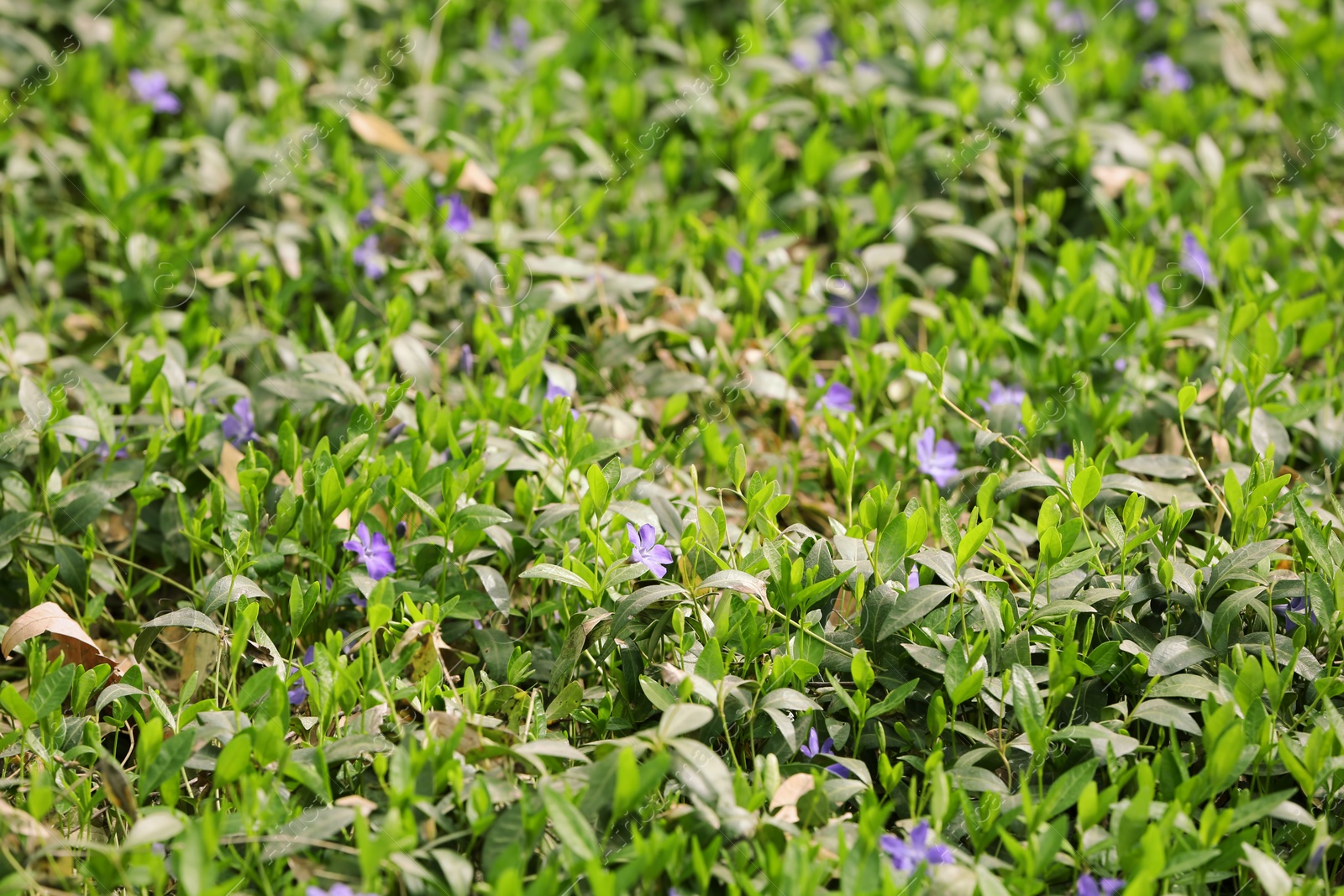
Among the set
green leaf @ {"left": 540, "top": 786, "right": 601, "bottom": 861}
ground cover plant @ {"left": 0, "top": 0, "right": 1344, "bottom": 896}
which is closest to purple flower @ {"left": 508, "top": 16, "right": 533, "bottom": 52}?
ground cover plant @ {"left": 0, "top": 0, "right": 1344, "bottom": 896}

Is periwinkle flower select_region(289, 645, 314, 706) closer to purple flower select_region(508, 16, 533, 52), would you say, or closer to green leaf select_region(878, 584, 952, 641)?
green leaf select_region(878, 584, 952, 641)

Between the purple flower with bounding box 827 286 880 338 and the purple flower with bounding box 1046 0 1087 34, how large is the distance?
155cm

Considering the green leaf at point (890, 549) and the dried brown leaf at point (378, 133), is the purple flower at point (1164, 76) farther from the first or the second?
the green leaf at point (890, 549)

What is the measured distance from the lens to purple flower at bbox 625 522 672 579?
199 centimetres

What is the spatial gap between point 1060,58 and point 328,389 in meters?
2.52

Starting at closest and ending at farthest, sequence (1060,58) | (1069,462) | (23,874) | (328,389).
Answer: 1. (23,874)
2. (1069,462)
3. (328,389)
4. (1060,58)

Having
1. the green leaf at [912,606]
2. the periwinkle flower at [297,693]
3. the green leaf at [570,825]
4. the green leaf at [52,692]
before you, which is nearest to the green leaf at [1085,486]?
the green leaf at [912,606]

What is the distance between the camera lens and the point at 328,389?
2.32 m

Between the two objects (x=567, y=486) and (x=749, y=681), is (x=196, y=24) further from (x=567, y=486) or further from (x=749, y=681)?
(x=749, y=681)

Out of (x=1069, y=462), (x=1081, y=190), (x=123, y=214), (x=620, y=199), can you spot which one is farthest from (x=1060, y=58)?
(x=123, y=214)

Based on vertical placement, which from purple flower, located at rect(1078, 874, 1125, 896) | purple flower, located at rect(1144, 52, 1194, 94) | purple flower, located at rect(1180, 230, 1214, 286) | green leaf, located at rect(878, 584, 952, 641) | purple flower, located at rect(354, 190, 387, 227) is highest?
purple flower, located at rect(354, 190, 387, 227)

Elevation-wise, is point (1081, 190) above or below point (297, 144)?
below

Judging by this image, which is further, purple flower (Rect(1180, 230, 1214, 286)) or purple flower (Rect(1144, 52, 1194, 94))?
purple flower (Rect(1144, 52, 1194, 94))

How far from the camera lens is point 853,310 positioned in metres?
2.98
